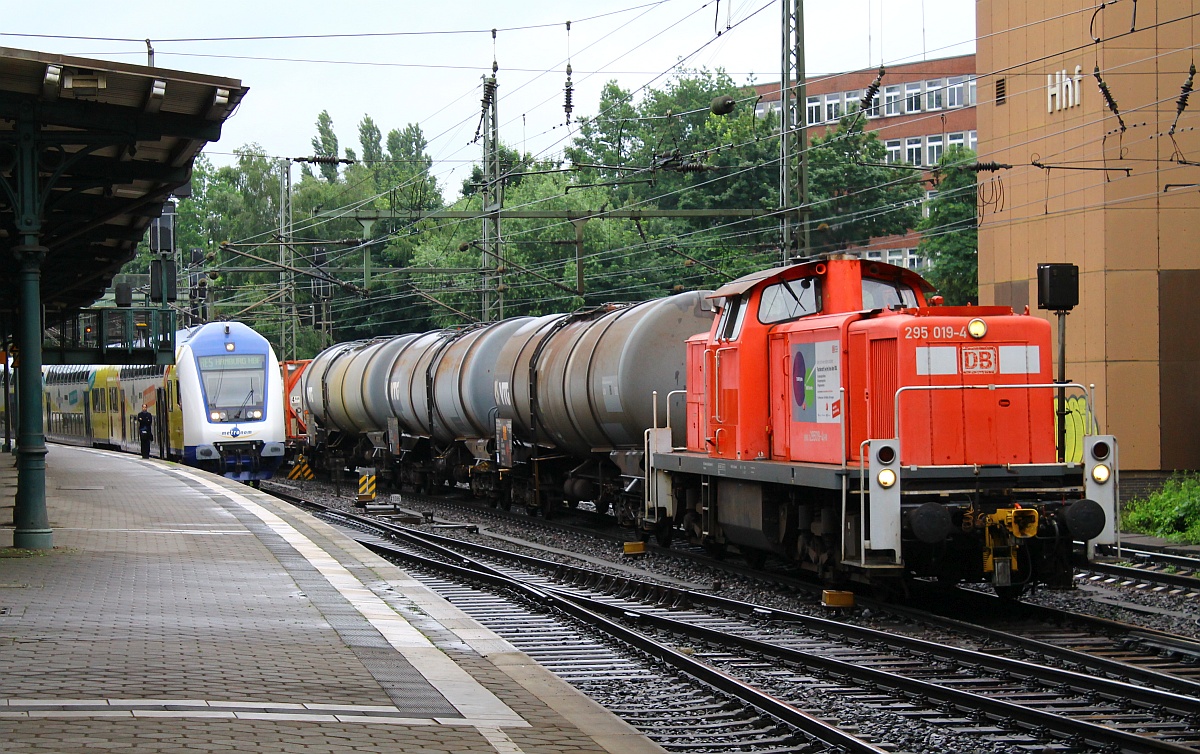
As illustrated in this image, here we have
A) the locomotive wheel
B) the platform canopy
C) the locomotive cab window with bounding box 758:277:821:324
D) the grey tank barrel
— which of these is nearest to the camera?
the platform canopy

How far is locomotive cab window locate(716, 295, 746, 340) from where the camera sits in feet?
46.2

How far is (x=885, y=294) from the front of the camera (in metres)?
13.1

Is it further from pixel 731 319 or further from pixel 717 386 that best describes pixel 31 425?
pixel 731 319

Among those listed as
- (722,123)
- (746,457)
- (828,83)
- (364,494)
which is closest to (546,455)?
(364,494)

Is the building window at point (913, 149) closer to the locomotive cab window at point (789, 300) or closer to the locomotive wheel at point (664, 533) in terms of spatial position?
the locomotive wheel at point (664, 533)

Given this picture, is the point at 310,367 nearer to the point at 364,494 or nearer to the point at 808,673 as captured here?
the point at 364,494

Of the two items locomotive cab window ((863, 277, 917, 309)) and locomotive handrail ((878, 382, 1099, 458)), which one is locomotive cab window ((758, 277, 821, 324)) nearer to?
locomotive cab window ((863, 277, 917, 309))

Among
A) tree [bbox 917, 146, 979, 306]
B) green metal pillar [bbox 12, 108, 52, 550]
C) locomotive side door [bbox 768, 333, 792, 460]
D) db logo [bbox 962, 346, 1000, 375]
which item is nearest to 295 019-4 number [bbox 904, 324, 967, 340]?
db logo [bbox 962, 346, 1000, 375]

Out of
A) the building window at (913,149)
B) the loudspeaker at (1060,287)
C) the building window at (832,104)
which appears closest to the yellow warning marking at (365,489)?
the loudspeaker at (1060,287)

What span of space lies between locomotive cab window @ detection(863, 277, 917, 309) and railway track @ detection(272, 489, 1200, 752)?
11.0 feet

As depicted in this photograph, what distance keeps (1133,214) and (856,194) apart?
29.9 meters

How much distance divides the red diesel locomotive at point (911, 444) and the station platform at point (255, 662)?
3.71 meters

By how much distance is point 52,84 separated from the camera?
11711mm

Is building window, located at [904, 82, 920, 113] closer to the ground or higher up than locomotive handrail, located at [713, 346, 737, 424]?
higher up
